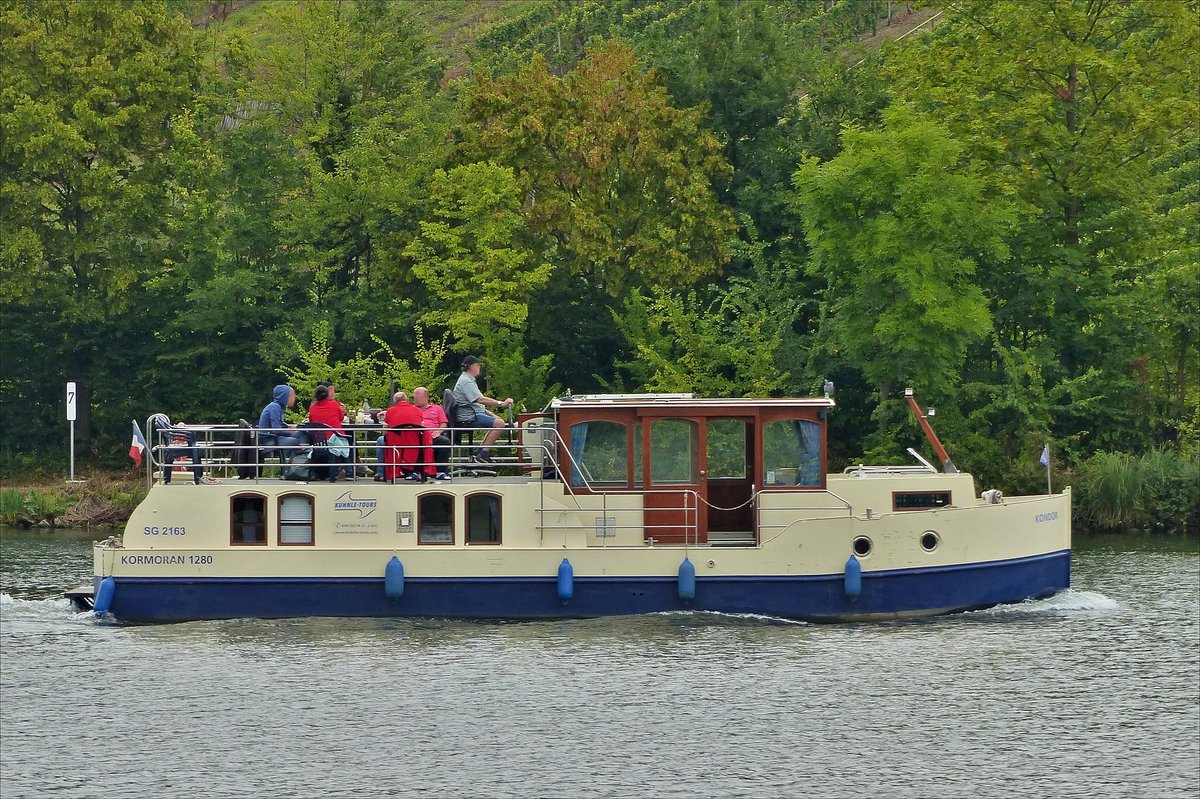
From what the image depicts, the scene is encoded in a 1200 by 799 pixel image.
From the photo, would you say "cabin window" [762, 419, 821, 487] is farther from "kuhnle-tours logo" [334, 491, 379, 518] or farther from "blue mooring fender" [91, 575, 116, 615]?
"blue mooring fender" [91, 575, 116, 615]

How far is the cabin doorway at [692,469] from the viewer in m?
28.5

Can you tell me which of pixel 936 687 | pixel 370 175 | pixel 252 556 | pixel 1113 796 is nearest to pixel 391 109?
pixel 370 175

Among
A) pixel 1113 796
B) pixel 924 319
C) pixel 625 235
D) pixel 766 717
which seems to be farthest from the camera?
pixel 625 235

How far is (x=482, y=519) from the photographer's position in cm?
2881

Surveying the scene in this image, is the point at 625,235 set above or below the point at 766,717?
above

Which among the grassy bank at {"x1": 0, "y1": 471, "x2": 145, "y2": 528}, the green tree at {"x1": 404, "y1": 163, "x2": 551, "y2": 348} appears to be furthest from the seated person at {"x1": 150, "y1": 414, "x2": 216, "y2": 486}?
the green tree at {"x1": 404, "y1": 163, "x2": 551, "y2": 348}

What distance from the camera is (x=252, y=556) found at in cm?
2858

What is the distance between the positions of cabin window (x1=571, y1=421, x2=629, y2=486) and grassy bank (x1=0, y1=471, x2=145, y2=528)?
19.4 metres

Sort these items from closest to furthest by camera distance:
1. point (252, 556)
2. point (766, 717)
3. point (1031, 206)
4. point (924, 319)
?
point (766, 717), point (252, 556), point (924, 319), point (1031, 206)

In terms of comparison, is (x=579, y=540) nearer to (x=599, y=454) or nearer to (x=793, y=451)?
(x=599, y=454)

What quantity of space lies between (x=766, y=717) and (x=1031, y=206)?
25904 mm

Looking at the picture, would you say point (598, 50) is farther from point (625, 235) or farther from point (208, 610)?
point (208, 610)

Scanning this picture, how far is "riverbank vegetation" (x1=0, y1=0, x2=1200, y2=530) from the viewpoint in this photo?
Result: 44875 mm

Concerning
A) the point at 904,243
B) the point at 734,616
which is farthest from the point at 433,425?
the point at 904,243
